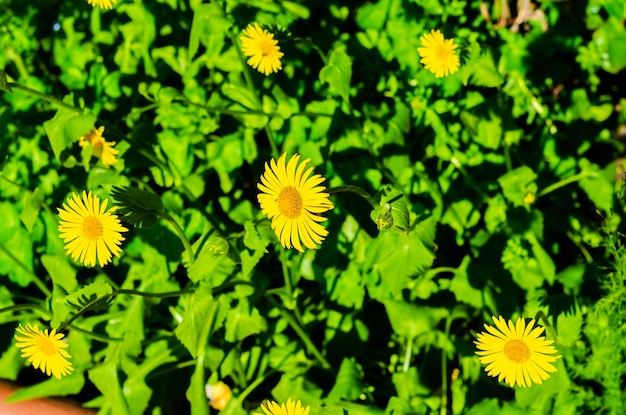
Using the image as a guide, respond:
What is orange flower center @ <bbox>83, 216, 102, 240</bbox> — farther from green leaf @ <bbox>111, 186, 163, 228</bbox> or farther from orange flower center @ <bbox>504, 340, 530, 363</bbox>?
orange flower center @ <bbox>504, 340, 530, 363</bbox>

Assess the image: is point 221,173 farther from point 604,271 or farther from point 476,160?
point 604,271

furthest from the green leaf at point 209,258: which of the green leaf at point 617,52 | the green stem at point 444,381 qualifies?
the green leaf at point 617,52

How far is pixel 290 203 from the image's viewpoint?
1.36 m

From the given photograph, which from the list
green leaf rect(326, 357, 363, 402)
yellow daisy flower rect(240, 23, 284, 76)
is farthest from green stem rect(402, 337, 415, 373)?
yellow daisy flower rect(240, 23, 284, 76)

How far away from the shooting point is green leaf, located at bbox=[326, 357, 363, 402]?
1.70 meters

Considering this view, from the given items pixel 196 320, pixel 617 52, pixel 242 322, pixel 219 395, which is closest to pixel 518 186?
pixel 617 52

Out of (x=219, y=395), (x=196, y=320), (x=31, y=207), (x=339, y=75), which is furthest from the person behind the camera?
(x=219, y=395)

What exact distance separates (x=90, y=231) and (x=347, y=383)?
29.4 inches

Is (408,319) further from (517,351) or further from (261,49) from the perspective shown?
(261,49)

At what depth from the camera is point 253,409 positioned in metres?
1.96

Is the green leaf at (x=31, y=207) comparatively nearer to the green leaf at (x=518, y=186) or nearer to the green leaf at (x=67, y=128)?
the green leaf at (x=67, y=128)

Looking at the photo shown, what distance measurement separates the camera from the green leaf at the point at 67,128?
62.6 inches

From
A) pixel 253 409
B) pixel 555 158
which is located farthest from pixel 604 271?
A: pixel 253 409

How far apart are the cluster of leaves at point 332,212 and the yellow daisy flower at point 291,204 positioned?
29cm
